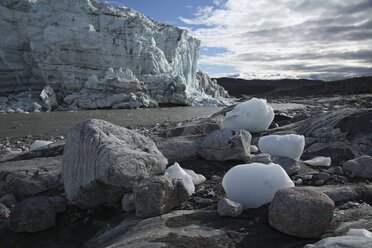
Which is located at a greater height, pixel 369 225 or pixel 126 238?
pixel 369 225

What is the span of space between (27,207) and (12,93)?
2321 centimetres

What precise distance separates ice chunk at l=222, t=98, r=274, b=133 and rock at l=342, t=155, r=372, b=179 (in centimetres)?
164

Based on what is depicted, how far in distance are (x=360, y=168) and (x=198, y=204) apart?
174 centimetres

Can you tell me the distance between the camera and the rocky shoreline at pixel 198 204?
176 centimetres

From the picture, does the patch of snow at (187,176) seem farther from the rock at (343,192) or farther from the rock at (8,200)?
the rock at (8,200)

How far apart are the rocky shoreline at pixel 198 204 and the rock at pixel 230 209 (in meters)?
0.04

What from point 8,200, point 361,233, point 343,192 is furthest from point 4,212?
point 343,192

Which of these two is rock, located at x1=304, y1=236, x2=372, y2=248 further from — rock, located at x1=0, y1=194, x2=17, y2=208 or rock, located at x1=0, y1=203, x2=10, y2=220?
rock, located at x1=0, y1=194, x2=17, y2=208

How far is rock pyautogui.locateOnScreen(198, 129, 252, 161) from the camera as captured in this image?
3312 mm

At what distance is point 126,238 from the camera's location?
6.11 feet

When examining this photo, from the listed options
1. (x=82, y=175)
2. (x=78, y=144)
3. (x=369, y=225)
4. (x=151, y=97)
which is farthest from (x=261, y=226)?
(x=151, y=97)

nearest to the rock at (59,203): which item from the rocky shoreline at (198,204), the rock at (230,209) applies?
the rocky shoreline at (198,204)

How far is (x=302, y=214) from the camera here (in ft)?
5.59

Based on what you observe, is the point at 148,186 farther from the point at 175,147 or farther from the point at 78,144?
the point at 175,147
